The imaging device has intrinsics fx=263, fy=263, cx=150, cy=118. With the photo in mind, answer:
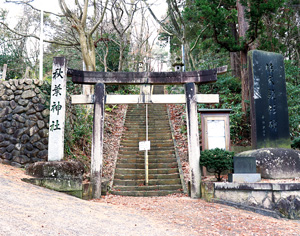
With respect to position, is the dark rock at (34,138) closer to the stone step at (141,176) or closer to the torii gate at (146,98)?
the torii gate at (146,98)

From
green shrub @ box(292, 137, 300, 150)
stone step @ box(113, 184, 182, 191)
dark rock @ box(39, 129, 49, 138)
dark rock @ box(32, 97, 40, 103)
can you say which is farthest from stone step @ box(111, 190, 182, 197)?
green shrub @ box(292, 137, 300, 150)

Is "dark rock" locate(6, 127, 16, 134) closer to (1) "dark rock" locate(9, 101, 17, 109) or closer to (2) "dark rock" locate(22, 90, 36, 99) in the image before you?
(1) "dark rock" locate(9, 101, 17, 109)

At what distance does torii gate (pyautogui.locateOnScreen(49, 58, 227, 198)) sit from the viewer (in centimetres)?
795

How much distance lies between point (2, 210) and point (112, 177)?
5.86m

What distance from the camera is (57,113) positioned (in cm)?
775

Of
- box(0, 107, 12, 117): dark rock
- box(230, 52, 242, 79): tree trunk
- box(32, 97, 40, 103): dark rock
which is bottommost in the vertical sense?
box(0, 107, 12, 117): dark rock

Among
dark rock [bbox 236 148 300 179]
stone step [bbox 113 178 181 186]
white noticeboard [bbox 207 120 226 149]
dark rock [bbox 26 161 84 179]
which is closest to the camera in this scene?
dark rock [bbox 26 161 84 179]

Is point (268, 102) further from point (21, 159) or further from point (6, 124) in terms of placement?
point (6, 124)

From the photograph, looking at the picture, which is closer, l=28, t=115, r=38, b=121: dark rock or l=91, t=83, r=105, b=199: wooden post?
l=91, t=83, r=105, b=199: wooden post

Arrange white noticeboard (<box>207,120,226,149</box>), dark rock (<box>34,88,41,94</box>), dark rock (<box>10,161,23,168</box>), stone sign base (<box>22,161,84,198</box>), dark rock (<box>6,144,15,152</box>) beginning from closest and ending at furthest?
1. stone sign base (<box>22,161,84,198</box>)
2. dark rock (<box>10,161,23,168</box>)
3. dark rock (<box>6,144,15,152</box>)
4. dark rock (<box>34,88,41,94</box>)
5. white noticeboard (<box>207,120,226,149</box>)

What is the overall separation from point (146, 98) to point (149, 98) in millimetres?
106

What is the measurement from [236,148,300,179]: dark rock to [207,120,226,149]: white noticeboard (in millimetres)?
1705

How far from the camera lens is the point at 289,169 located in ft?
24.4

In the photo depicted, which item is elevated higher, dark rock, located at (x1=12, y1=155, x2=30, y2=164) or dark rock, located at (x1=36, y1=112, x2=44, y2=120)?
dark rock, located at (x1=36, y1=112, x2=44, y2=120)
